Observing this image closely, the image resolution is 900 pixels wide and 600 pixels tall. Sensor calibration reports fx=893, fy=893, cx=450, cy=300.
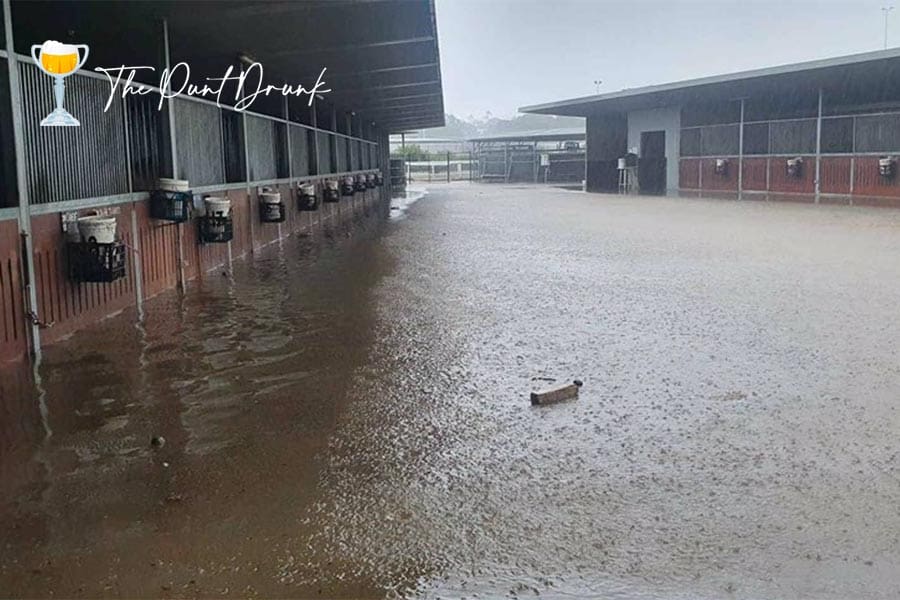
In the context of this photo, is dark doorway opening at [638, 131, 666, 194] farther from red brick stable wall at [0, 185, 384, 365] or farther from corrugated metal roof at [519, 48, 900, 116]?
red brick stable wall at [0, 185, 384, 365]

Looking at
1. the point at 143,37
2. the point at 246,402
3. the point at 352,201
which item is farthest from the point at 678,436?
the point at 352,201

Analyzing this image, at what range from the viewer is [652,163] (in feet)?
105

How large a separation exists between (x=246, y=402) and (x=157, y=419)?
496 mm

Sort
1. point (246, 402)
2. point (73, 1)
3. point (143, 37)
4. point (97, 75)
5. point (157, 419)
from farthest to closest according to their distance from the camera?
1. point (143, 37)
2. point (73, 1)
3. point (97, 75)
4. point (246, 402)
5. point (157, 419)

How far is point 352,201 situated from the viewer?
79.0ft

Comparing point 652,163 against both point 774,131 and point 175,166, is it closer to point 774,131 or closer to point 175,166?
point 774,131

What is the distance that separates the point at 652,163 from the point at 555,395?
93.1 ft

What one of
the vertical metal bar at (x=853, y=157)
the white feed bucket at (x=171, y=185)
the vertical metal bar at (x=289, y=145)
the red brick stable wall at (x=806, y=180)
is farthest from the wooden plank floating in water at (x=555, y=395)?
the vertical metal bar at (x=853, y=157)

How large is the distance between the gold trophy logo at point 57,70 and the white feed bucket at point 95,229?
0.77m

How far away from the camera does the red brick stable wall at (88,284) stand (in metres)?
5.82

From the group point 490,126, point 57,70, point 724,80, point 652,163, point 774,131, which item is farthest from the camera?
point 490,126

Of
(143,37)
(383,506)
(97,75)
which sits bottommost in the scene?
(383,506)

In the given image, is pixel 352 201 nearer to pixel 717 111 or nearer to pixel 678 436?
pixel 717 111

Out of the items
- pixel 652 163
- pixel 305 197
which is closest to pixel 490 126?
pixel 652 163
